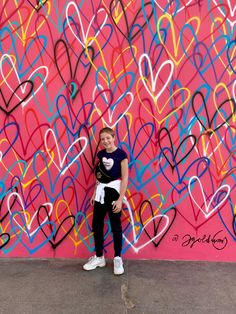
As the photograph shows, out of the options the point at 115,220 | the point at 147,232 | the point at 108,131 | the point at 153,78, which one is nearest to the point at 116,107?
the point at 108,131

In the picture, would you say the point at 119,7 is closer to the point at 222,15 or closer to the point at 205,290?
the point at 222,15

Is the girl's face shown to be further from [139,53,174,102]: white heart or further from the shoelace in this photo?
the shoelace

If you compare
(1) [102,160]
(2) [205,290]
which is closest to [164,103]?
(1) [102,160]

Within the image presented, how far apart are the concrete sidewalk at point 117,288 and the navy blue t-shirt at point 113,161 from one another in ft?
3.16

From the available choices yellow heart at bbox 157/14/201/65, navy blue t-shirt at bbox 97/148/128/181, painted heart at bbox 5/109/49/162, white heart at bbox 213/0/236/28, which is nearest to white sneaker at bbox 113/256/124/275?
navy blue t-shirt at bbox 97/148/128/181

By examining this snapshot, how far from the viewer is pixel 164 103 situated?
3.26 meters

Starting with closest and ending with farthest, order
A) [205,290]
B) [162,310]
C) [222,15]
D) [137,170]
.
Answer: [162,310]
[205,290]
[222,15]
[137,170]

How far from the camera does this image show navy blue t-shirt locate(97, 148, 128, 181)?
10.3ft

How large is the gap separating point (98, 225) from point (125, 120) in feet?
3.52

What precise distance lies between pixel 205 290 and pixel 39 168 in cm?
196

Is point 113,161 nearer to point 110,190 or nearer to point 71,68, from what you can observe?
point 110,190

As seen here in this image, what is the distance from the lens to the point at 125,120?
329 cm

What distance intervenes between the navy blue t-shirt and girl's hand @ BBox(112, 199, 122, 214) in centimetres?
22

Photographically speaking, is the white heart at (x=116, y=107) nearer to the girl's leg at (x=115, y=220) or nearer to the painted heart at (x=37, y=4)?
the girl's leg at (x=115, y=220)
